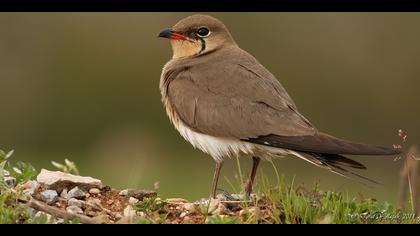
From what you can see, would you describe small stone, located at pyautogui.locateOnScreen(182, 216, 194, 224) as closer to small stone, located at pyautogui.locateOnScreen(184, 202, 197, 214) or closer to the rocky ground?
the rocky ground

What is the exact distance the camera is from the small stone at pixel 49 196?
6.71 meters

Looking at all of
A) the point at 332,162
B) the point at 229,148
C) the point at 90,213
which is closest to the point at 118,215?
the point at 90,213

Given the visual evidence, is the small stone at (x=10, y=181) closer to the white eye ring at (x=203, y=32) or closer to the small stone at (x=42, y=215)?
the small stone at (x=42, y=215)

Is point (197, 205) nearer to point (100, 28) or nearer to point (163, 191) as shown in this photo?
point (163, 191)

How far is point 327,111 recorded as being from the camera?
15.8m

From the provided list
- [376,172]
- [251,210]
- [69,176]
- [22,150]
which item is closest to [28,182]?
[69,176]

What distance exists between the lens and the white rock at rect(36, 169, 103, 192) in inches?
272

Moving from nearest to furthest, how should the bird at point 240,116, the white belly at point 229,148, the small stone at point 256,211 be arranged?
1. the small stone at point 256,211
2. the bird at point 240,116
3. the white belly at point 229,148

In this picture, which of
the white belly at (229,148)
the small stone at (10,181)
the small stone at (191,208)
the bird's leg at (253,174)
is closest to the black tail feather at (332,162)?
the white belly at (229,148)

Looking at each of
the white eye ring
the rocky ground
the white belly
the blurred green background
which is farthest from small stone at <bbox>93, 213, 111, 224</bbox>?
the blurred green background

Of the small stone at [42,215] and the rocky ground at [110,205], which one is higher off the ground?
the rocky ground at [110,205]

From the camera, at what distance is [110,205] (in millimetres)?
6887

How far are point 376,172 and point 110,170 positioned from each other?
16.8 feet

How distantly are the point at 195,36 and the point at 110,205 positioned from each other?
2.50 metres
